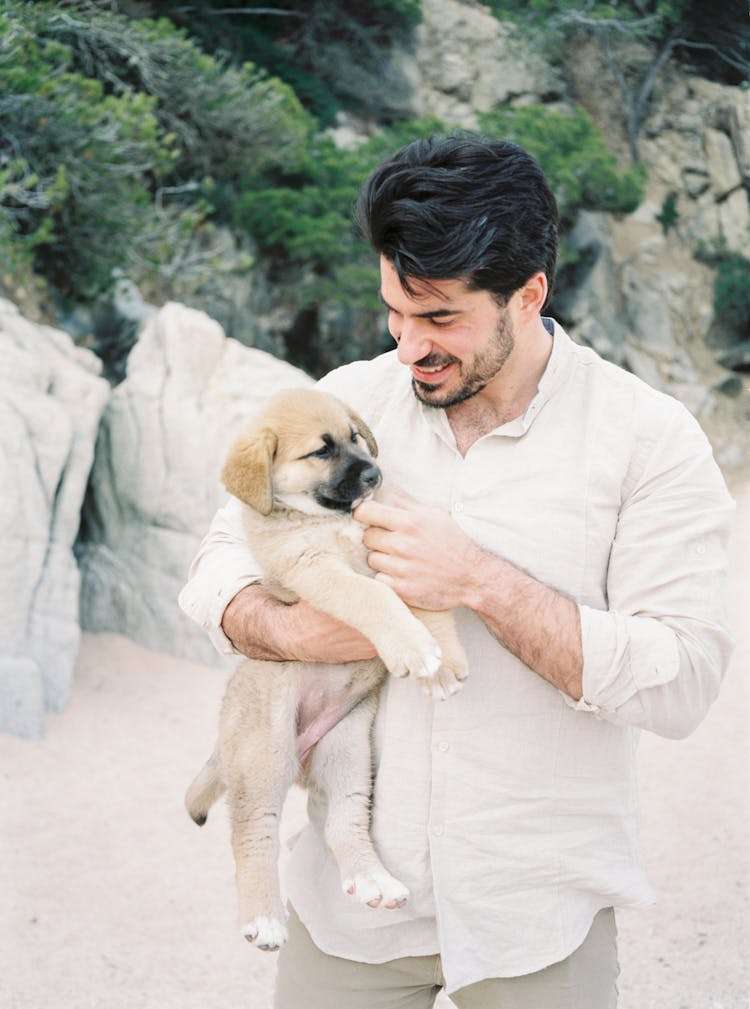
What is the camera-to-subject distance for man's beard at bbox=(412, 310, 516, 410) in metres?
2.25

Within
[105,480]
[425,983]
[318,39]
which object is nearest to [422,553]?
[425,983]

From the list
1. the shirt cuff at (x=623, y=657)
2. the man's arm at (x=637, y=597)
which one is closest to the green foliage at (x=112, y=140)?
the man's arm at (x=637, y=597)

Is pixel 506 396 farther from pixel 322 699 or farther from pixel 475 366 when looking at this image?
pixel 322 699

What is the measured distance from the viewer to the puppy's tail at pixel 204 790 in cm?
288

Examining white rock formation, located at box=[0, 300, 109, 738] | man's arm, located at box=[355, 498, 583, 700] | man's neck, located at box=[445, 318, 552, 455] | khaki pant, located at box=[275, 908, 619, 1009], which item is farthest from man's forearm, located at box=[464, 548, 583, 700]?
white rock formation, located at box=[0, 300, 109, 738]

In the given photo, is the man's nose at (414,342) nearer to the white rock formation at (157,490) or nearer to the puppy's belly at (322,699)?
the puppy's belly at (322,699)

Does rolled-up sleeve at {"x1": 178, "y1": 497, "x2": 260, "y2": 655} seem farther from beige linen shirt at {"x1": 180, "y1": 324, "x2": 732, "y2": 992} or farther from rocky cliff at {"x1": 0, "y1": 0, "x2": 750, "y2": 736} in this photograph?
rocky cliff at {"x1": 0, "y1": 0, "x2": 750, "y2": 736}

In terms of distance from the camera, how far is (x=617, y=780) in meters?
2.27

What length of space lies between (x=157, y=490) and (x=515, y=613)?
21.8 feet

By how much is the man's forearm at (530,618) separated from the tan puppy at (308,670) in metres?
0.18

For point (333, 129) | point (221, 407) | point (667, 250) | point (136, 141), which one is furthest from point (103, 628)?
point (667, 250)

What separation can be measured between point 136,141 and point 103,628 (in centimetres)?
597

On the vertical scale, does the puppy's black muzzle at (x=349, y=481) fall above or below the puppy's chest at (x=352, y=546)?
above

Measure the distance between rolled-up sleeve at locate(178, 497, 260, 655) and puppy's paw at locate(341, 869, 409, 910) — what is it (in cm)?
66
